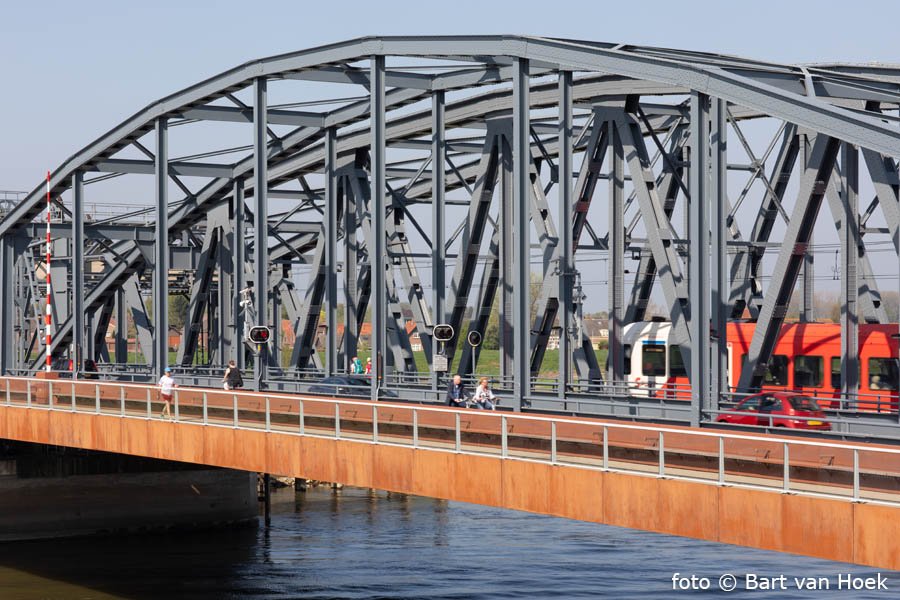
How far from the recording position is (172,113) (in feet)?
139

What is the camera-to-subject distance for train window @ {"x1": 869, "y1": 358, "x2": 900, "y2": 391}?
3225 centimetres

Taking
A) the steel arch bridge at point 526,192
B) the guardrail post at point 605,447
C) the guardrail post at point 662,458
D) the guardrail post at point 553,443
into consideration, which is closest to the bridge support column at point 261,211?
the steel arch bridge at point 526,192

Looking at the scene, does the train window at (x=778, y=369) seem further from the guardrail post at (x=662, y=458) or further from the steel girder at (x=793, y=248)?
the guardrail post at (x=662, y=458)

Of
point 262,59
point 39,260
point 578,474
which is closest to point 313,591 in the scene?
point 262,59

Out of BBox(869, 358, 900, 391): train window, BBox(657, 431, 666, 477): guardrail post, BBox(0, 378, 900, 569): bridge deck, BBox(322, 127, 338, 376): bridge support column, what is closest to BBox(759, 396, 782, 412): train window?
BBox(869, 358, 900, 391): train window

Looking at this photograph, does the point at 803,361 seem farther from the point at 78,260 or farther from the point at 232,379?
the point at 78,260

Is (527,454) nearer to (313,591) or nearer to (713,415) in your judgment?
(713,415)

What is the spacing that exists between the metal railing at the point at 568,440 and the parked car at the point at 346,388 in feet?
19.0

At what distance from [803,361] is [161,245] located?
1873 cm

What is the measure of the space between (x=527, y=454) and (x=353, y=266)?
24611 mm

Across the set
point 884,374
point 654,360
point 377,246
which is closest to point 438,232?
point 377,246

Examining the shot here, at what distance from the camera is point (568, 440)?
70.2 ft

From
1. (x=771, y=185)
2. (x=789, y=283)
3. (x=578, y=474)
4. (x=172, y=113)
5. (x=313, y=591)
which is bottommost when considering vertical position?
(x=313, y=591)

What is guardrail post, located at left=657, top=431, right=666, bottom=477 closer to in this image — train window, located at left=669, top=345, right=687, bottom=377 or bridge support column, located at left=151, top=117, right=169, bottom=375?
train window, located at left=669, top=345, right=687, bottom=377
